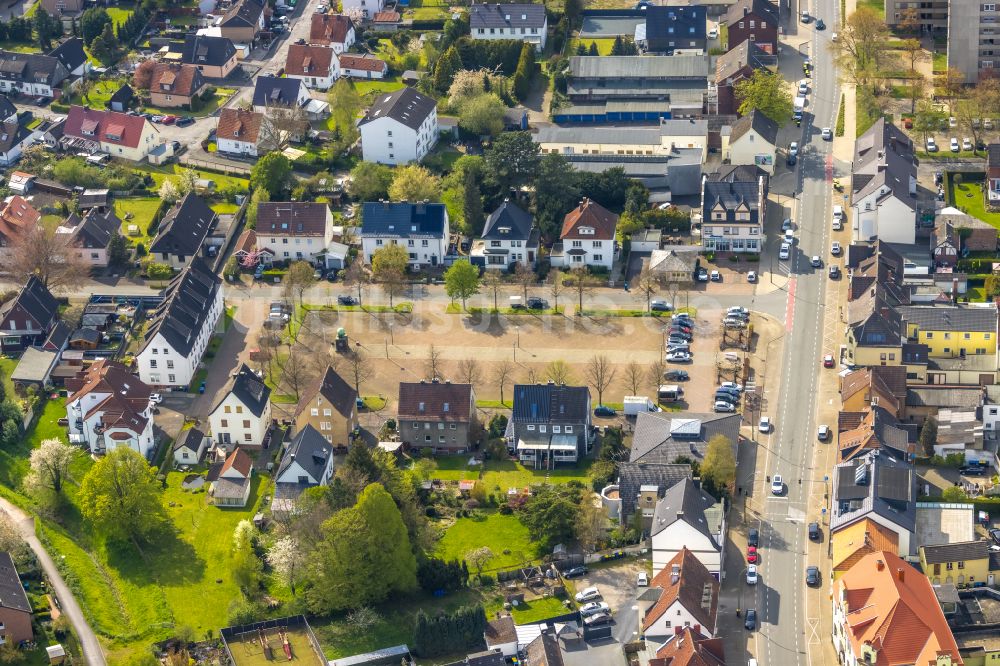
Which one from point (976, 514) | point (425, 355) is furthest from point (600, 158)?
point (976, 514)

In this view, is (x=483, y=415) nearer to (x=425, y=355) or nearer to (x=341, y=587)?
(x=425, y=355)

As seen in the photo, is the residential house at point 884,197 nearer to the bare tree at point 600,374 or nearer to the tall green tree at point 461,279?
the bare tree at point 600,374

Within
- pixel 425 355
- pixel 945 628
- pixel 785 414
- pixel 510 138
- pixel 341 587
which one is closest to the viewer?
pixel 945 628

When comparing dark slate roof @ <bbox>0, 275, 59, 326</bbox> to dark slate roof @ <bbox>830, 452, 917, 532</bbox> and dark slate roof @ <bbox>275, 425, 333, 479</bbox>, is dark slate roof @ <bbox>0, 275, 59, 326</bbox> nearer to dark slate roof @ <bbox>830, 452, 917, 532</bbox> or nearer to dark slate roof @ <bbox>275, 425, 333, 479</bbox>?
dark slate roof @ <bbox>275, 425, 333, 479</bbox>

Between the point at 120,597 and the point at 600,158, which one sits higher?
the point at 600,158

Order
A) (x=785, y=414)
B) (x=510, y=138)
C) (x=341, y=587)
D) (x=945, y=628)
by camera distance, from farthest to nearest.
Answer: (x=510, y=138)
(x=785, y=414)
(x=341, y=587)
(x=945, y=628)

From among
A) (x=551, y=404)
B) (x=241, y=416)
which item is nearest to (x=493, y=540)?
(x=551, y=404)

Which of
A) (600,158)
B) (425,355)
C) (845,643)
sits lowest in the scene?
(845,643)
